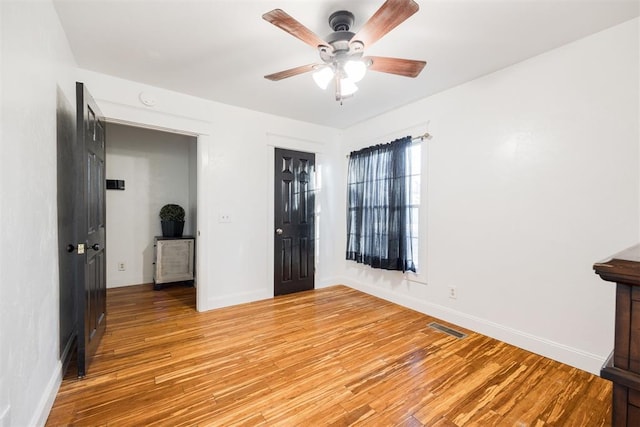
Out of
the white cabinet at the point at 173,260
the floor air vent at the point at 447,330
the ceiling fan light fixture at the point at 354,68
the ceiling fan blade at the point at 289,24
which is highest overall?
the ceiling fan blade at the point at 289,24

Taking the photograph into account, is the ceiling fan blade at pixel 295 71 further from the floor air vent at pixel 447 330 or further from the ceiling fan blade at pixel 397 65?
the floor air vent at pixel 447 330

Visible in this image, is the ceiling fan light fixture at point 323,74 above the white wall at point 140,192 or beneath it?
above

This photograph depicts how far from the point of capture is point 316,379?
2070 millimetres

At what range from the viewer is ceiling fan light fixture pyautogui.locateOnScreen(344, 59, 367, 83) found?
1964 millimetres

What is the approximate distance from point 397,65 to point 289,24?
863 mm

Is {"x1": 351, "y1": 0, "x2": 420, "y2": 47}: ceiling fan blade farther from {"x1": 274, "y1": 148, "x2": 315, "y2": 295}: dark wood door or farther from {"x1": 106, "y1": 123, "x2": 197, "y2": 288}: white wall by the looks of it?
{"x1": 106, "y1": 123, "x2": 197, "y2": 288}: white wall

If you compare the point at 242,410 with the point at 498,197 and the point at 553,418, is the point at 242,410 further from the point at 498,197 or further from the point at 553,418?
the point at 498,197

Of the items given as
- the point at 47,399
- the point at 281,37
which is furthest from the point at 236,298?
the point at 281,37

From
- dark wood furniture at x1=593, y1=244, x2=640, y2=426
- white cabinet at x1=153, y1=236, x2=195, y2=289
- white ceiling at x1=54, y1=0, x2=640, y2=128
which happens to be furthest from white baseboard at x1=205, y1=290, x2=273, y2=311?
dark wood furniture at x1=593, y1=244, x2=640, y2=426

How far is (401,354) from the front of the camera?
2424 mm

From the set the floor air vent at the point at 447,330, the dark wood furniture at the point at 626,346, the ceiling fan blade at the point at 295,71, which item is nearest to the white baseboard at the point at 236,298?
the floor air vent at the point at 447,330

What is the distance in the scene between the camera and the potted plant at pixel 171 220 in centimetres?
452

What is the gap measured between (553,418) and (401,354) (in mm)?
1011

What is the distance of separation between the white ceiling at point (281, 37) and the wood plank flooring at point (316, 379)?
2.57 meters
